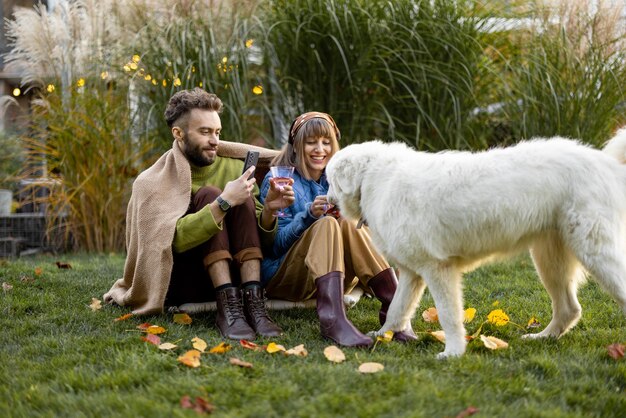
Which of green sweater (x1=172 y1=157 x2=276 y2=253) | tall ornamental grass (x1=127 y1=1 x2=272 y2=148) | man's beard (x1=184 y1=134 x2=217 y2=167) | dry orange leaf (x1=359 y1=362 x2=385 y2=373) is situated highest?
tall ornamental grass (x1=127 y1=1 x2=272 y2=148)

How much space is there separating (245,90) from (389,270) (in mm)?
2814

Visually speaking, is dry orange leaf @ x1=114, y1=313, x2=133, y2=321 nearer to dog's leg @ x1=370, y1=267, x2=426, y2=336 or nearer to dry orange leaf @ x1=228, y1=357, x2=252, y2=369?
dry orange leaf @ x1=228, y1=357, x2=252, y2=369

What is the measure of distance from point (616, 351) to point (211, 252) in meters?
1.99

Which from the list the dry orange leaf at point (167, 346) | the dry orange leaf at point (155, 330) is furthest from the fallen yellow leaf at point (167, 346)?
the dry orange leaf at point (155, 330)

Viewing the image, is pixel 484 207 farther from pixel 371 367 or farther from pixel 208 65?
pixel 208 65

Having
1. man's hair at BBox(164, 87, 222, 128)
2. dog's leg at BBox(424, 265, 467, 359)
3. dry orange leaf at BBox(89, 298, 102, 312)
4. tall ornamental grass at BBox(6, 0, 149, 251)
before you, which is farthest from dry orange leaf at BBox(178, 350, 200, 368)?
tall ornamental grass at BBox(6, 0, 149, 251)

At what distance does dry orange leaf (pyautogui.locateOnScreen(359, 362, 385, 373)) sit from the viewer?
8.56ft

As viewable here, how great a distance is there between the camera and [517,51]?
6.06 metres

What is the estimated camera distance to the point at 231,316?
3363mm

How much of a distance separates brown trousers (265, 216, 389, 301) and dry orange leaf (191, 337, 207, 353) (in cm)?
65

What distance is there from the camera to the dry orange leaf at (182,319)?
357 centimetres

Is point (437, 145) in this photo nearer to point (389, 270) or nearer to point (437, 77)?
point (437, 77)

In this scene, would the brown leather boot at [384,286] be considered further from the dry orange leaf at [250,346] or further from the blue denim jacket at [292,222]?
the dry orange leaf at [250,346]

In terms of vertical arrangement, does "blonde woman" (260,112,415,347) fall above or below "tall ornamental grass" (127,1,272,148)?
below
